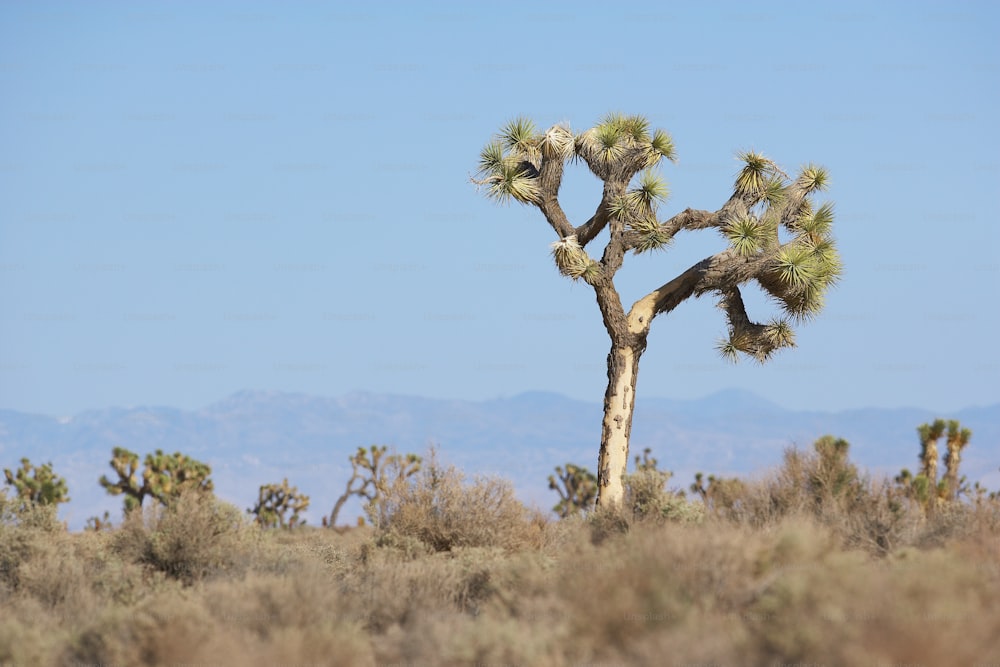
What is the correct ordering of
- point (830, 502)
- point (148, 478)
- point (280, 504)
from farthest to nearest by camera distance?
point (280, 504) < point (148, 478) < point (830, 502)

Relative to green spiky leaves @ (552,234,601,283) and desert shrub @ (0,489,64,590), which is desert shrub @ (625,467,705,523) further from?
desert shrub @ (0,489,64,590)

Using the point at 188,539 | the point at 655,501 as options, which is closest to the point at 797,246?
the point at 655,501

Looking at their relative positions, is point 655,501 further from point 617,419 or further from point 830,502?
point 617,419

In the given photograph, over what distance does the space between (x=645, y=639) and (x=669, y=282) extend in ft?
39.2

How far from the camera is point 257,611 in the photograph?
9.97 m

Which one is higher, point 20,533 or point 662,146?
point 662,146

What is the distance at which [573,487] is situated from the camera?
43.8 metres

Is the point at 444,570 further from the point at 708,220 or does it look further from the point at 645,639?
the point at 708,220

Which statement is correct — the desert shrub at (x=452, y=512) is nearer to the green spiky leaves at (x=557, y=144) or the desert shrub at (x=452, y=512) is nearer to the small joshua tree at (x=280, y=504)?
the green spiky leaves at (x=557, y=144)

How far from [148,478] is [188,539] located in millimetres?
19607

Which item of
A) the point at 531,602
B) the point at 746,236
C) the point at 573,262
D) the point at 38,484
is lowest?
the point at 531,602

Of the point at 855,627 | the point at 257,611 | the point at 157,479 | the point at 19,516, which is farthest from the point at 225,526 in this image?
the point at 157,479

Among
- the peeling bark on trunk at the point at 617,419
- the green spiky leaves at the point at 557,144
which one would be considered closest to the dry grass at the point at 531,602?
the peeling bark on trunk at the point at 617,419

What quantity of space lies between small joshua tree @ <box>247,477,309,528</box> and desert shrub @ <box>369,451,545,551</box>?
22450 millimetres
